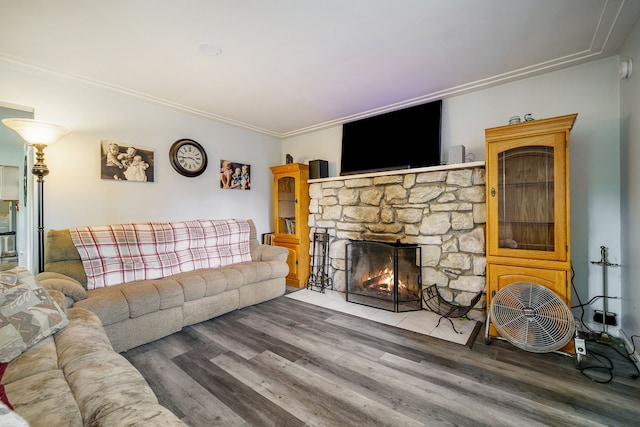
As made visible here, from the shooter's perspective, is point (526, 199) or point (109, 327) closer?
point (109, 327)

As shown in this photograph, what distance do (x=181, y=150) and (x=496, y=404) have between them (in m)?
3.94

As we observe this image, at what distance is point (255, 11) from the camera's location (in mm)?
1793

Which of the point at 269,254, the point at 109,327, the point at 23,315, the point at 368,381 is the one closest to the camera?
the point at 23,315

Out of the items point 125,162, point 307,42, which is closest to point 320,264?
point 125,162

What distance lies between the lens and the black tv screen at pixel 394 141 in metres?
3.17

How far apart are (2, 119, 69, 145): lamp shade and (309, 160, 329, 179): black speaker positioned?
2.77m

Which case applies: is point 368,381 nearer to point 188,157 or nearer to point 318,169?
point 318,169

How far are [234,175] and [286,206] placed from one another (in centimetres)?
91

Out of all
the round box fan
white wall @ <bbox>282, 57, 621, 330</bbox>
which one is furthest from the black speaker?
the round box fan

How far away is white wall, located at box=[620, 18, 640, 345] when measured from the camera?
1.94 metres

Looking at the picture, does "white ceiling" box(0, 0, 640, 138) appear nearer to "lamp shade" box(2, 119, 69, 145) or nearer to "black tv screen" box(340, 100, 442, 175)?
"black tv screen" box(340, 100, 442, 175)

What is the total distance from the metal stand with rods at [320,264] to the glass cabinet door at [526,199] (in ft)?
7.23

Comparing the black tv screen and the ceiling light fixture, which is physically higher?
the ceiling light fixture

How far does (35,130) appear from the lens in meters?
2.20
